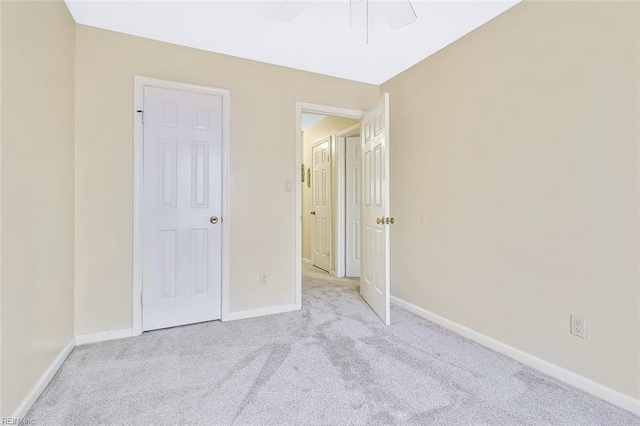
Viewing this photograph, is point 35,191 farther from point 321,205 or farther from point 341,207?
point 321,205

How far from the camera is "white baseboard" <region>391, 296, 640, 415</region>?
154 centimetres

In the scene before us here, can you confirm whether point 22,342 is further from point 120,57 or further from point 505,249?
point 505,249

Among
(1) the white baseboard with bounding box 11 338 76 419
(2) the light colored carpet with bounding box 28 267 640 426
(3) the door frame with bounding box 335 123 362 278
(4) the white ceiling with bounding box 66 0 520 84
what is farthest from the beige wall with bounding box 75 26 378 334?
(3) the door frame with bounding box 335 123 362 278

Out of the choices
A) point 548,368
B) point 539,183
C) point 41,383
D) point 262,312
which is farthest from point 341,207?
point 41,383

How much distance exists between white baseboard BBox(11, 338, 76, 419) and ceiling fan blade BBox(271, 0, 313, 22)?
244cm

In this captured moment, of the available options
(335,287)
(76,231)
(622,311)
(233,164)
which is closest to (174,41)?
(233,164)

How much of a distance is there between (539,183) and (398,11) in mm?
1335

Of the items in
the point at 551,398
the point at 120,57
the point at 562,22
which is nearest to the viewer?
the point at 551,398

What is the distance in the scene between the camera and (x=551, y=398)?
161cm

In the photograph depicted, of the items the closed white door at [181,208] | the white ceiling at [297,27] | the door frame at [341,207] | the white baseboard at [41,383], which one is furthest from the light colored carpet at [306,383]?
the white ceiling at [297,27]

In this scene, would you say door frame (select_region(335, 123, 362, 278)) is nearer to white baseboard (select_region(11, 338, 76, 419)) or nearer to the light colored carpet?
the light colored carpet

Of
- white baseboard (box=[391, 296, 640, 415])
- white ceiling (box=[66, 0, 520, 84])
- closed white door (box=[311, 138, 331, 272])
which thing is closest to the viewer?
white baseboard (box=[391, 296, 640, 415])

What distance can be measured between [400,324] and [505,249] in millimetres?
1038

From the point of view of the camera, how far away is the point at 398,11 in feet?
5.87
